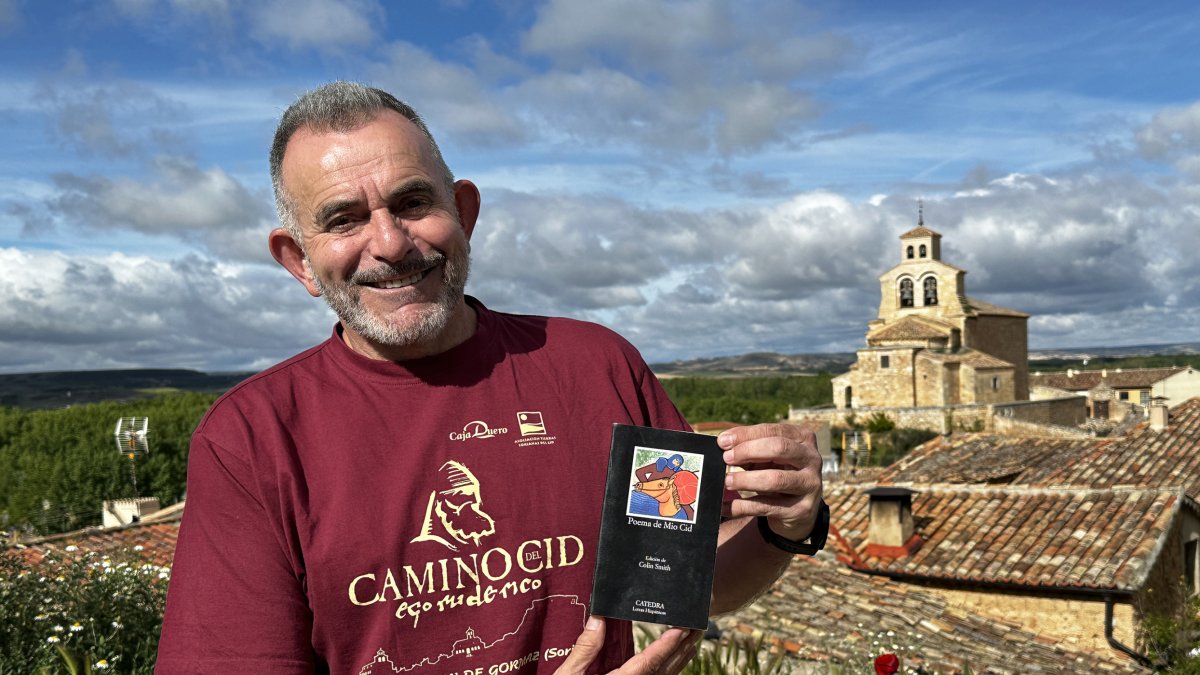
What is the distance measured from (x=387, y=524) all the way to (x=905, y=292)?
62922mm

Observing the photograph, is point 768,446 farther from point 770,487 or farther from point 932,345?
point 932,345

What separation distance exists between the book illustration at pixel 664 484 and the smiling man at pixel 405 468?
90mm

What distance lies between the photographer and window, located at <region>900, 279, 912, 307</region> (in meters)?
60.8

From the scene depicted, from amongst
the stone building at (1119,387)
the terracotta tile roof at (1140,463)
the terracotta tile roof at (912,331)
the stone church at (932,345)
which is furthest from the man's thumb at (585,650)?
the stone building at (1119,387)

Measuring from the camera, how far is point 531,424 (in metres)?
2.07

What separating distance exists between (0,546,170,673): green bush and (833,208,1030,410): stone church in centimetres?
4506

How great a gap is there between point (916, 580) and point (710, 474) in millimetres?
10846

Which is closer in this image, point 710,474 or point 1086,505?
point 710,474

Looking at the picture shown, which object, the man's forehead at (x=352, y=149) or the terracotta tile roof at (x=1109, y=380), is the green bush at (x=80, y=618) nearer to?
the man's forehead at (x=352, y=149)

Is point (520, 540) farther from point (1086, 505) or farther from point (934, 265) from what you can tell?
point (934, 265)

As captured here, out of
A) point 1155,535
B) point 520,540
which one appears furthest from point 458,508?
point 1155,535

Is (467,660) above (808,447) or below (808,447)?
below

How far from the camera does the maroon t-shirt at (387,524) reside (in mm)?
1822

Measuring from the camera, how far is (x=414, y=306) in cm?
210
